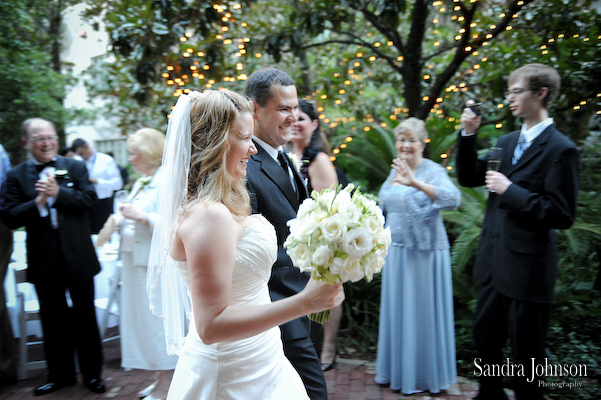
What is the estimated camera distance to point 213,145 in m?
2.00

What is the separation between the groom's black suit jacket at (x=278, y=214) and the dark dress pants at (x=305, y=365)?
1.9 inches

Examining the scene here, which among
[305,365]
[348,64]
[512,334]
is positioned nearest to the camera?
[305,365]

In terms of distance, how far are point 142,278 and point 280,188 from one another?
250 centimetres

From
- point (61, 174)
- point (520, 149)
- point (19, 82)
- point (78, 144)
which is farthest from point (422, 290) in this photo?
point (19, 82)

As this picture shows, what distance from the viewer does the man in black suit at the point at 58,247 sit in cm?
452

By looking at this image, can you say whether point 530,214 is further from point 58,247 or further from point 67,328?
point 67,328

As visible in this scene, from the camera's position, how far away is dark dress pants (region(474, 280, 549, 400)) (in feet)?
11.0

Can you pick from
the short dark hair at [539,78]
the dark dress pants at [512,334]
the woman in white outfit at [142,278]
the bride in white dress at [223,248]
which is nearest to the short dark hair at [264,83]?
→ the bride in white dress at [223,248]

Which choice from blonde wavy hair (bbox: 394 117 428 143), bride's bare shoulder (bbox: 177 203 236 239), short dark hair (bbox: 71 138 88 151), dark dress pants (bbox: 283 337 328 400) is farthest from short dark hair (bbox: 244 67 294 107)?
short dark hair (bbox: 71 138 88 151)

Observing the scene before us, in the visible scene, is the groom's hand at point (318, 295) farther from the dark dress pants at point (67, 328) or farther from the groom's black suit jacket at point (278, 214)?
the dark dress pants at point (67, 328)

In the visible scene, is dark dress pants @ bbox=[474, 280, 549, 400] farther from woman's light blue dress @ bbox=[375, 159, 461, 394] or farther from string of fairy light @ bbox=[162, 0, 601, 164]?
string of fairy light @ bbox=[162, 0, 601, 164]

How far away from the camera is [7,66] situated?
7.29 meters

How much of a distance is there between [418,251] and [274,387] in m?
2.58

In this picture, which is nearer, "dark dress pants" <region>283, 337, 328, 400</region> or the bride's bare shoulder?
the bride's bare shoulder
